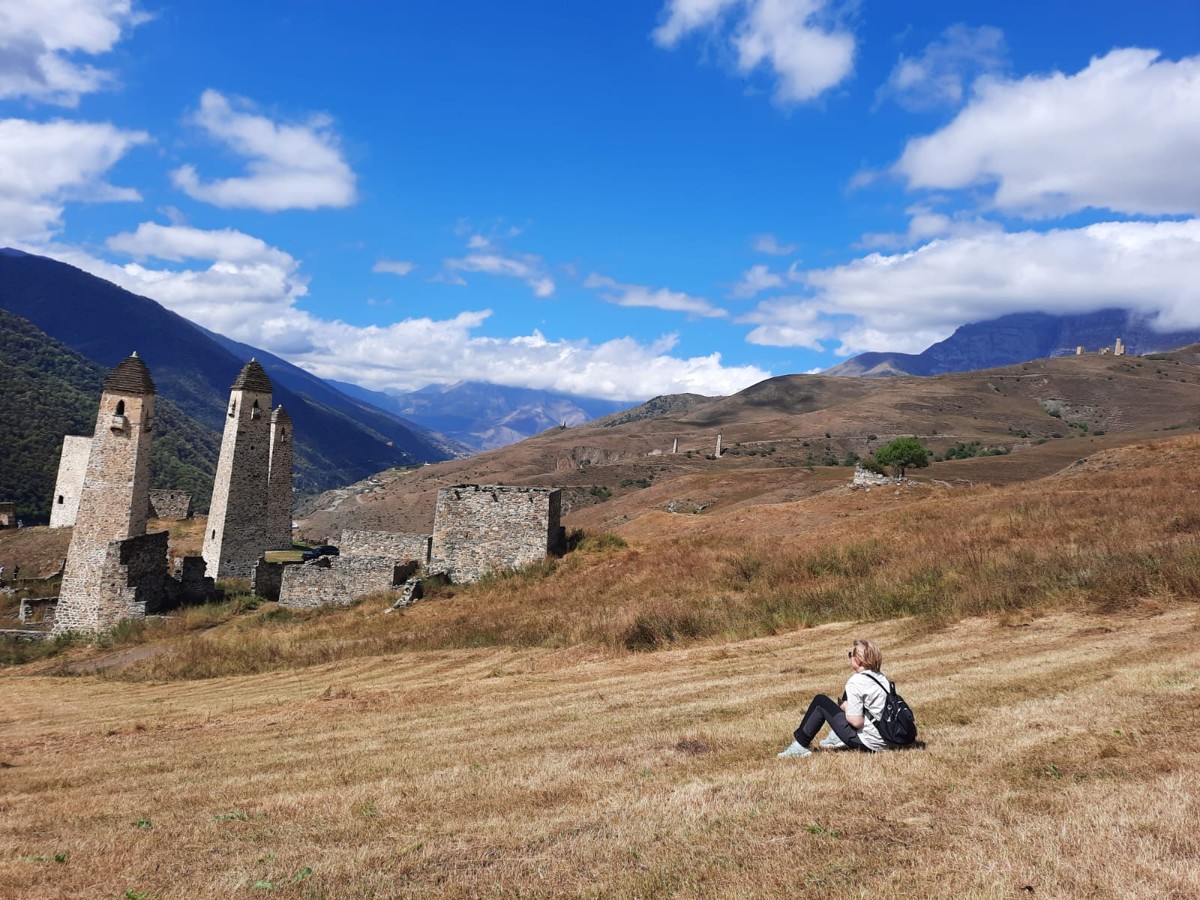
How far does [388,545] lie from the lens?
1323 inches

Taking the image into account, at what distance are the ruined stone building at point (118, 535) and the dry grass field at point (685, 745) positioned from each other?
27.3 feet

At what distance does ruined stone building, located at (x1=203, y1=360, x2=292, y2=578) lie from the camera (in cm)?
3469

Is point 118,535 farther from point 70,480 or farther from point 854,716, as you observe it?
point 854,716

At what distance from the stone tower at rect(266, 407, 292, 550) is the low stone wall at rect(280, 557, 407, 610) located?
8.29 metres

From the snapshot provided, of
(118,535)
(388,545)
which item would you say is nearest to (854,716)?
(388,545)

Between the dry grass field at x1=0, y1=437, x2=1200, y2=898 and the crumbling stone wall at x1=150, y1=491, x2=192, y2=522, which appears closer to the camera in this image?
the dry grass field at x1=0, y1=437, x2=1200, y2=898

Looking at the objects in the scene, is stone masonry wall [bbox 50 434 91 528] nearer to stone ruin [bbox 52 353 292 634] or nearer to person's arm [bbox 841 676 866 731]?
stone ruin [bbox 52 353 292 634]

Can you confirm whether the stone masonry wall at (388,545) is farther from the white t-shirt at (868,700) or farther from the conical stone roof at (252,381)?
the white t-shirt at (868,700)

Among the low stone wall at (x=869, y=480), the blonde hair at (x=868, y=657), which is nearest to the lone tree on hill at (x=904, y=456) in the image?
the low stone wall at (x=869, y=480)

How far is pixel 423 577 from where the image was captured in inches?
1190

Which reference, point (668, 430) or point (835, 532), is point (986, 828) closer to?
point (835, 532)

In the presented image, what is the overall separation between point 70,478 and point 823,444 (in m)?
94.8

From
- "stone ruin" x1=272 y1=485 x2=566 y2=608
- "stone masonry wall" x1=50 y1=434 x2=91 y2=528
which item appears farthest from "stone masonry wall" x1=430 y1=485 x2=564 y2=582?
"stone masonry wall" x1=50 y1=434 x2=91 y2=528

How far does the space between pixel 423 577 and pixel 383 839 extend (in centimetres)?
2366
